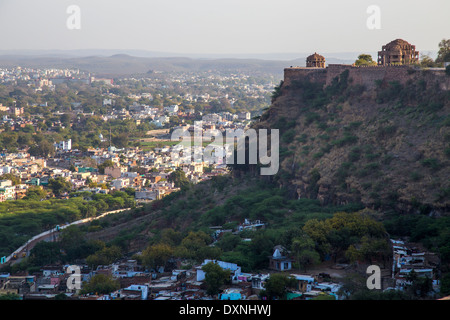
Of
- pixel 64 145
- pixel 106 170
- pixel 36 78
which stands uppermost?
pixel 36 78

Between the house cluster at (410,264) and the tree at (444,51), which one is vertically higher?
the tree at (444,51)

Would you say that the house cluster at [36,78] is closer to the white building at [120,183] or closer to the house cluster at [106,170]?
the house cluster at [106,170]

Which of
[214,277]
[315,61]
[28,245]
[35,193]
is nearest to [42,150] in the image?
[35,193]

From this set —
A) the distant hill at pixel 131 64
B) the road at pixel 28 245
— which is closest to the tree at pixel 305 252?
the road at pixel 28 245

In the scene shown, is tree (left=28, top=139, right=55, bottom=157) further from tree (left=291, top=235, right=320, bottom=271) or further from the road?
tree (left=291, top=235, right=320, bottom=271)

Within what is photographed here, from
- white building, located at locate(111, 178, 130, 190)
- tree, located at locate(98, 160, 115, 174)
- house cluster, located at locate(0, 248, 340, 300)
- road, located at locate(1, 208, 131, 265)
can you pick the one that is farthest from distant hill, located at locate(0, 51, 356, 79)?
house cluster, located at locate(0, 248, 340, 300)

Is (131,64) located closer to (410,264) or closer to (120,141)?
(120,141)
